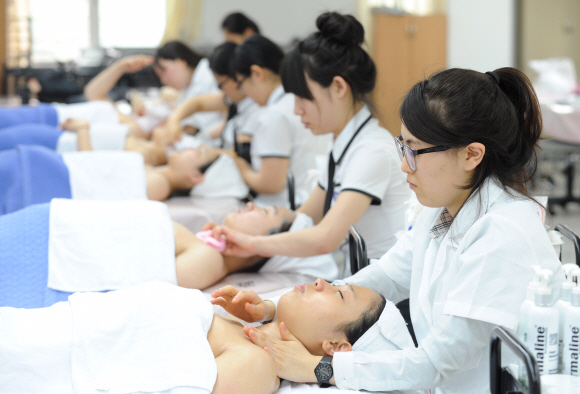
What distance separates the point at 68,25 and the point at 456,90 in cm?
785

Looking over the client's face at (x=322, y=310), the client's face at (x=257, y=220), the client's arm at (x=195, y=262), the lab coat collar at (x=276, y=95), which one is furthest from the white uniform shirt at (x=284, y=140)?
the client's face at (x=322, y=310)

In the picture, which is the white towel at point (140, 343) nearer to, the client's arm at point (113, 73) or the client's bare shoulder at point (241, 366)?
the client's bare shoulder at point (241, 366)

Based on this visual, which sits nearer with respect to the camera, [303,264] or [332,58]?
[332,58]

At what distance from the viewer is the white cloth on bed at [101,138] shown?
348cm

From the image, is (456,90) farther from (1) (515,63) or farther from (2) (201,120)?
(1) (515,63)

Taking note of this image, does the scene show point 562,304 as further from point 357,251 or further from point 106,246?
point 106,246

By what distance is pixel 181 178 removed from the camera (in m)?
3.35

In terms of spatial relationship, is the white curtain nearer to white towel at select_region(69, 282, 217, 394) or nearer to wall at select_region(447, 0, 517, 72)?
wall at select_region(447, 0, 517, 72)

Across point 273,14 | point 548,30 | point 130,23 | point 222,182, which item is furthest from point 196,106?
point 548,30

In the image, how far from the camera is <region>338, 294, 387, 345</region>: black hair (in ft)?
4.65

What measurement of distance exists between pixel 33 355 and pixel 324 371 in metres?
0.64

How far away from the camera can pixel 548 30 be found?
7551 mm

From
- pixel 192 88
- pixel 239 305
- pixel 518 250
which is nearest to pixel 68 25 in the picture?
pixel 192 88

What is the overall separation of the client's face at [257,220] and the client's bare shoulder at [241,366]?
0.91m
